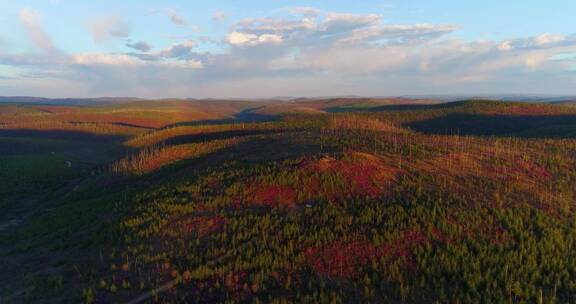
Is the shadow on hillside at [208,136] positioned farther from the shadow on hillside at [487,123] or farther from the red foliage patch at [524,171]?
the red foliage patch at [524,171]

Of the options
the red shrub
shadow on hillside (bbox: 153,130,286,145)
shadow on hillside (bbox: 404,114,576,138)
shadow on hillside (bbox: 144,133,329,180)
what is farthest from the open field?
shadow on hillside (bbox: 404,114,576,138)

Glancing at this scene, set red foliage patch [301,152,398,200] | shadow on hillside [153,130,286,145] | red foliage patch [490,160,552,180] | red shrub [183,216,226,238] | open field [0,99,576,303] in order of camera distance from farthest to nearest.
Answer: shadow on hillside [153,130,286,145], red foliage patch [490,160,552,180], red foliage patch [301,152,398,200], red shrub [183,216,226,238], open field [0,99,576,303]

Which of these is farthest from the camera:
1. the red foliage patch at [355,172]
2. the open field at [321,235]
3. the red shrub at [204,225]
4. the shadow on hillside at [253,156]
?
the shadow on hillside at [253,156]

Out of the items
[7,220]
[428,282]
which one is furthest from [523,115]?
[7,220]

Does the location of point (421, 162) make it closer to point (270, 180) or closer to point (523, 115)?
point (270, 180)

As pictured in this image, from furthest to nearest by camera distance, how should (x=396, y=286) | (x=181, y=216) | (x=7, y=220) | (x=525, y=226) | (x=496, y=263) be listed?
(x=7, y=220) → (x=181, y=216) → (x=525, y=226) → (x=496, y=263) → (x=396, y=286)

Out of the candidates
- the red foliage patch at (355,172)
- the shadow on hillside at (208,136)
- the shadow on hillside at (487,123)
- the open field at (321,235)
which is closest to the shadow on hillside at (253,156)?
the open field at (321,235)

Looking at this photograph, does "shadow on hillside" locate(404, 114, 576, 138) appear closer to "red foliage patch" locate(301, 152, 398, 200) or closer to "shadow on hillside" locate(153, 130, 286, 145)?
"shadow on hillside" locate(153, 130, 286, 145)

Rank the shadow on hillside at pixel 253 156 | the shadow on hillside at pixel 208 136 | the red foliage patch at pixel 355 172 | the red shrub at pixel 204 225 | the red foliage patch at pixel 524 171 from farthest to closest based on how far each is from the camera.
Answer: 1. the shadow on hillside at pixel 208 136
2. the shadow on hillside at pixel 253 156
3. the red foliage patch at pixel 524 171
4. the red foliage patch at pixel 355 172
5. the red shrub at pixel 204 225
